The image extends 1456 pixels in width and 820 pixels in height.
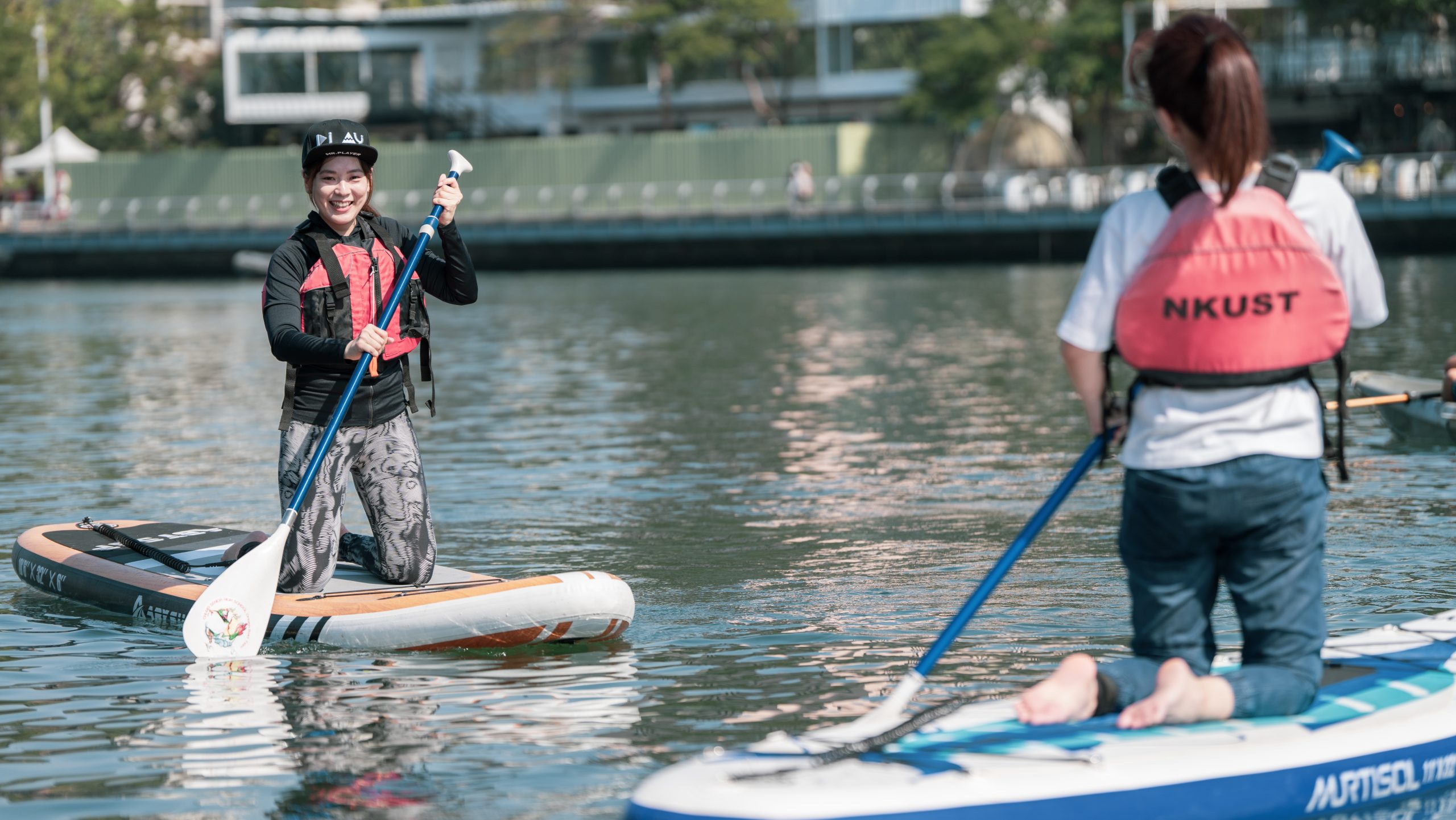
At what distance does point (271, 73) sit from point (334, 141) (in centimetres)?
5468

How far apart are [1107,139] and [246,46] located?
2766cm

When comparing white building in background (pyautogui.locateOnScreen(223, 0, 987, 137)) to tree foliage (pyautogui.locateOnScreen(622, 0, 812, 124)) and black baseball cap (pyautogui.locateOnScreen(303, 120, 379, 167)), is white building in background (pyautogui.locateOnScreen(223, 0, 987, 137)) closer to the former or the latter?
tree foliage (pyautogui.locateOnScreen(622, 0, 812, 124))

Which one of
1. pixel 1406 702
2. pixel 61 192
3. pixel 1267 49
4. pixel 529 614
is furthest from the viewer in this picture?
pixel 61 192

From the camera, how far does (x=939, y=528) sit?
9164 millimetres

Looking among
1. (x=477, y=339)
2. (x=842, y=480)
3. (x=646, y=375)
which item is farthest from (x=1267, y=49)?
(x=842, y=480)

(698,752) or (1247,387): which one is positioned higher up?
(1247,387)

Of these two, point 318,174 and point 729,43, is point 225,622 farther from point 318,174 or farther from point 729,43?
point 729,43

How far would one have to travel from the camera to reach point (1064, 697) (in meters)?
4.34

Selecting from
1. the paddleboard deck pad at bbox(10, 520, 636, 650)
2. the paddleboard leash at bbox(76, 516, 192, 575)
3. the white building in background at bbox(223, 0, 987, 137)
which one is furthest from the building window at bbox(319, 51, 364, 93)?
the paddleboard deck pad at bbox(10, 520, 636, 650)

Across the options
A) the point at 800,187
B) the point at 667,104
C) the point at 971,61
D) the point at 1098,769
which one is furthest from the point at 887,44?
the point at 1098,769

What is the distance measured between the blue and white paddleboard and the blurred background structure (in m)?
30.6

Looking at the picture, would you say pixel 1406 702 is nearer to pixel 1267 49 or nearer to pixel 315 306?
pixel 315 306

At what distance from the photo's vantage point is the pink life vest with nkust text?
4.12m

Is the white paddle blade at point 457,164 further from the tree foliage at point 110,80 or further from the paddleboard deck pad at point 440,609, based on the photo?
the tree foliage at point 110,80
